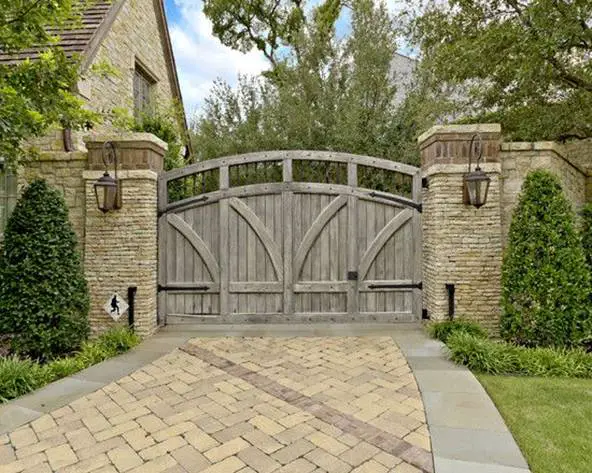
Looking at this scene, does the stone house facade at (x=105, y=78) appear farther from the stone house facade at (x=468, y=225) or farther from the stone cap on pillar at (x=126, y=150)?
the stone house facade at (x=468, y=225)

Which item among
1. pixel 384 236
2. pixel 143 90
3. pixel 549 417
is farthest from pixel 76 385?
pixel 143 90

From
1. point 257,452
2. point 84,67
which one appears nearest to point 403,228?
point 257,452

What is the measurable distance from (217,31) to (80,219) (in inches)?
566

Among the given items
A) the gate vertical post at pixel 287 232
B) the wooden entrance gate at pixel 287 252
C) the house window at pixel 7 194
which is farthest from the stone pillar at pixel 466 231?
the house window at pixel 7 194

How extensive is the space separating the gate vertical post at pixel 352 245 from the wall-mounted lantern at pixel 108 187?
3266mm

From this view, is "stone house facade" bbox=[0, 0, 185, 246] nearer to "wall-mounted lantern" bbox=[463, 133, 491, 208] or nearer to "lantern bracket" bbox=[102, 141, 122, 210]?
"lantern bracket" bbox=[102, 141, 122, 210]

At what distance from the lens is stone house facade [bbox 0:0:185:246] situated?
5609 mm

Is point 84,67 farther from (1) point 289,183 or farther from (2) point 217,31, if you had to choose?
(2) point 217,31

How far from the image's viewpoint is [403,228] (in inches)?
234

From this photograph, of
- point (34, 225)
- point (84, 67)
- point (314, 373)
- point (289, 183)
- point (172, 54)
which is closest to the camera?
point (314, 373)

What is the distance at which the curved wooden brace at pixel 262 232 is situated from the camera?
5.93m

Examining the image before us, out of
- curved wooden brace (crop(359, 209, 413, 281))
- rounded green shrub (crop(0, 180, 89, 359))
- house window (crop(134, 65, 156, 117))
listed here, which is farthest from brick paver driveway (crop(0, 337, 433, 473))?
house window (crop(134, 65, 156, 117))

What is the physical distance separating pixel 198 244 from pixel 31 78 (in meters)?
2.83

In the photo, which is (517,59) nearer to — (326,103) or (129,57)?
(326,103)
